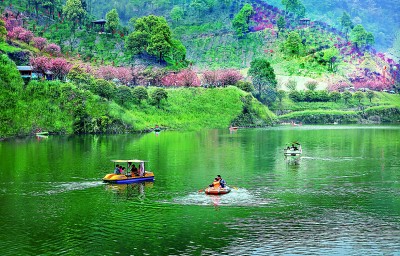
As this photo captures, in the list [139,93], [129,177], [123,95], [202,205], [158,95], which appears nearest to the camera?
[202,205]

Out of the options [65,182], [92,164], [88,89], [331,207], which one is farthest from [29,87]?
[331,207]

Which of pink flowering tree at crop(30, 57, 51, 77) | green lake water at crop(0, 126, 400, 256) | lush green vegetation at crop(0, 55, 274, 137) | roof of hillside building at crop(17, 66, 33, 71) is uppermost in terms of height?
pink flowering tree at crop(30, 57, 51, 77)

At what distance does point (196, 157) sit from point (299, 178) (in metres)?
28.0

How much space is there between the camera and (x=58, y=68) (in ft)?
623

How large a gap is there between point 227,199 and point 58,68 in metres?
135

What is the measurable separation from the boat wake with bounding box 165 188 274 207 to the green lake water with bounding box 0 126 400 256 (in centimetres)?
12

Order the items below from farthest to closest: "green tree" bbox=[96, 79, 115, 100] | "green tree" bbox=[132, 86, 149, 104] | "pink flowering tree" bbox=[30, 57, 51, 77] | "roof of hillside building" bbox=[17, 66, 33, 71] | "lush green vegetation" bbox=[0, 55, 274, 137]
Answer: "green tree" bbox=[132, 86, 149, 104] < "pink flowering tree" bbox=[30, 57, 51, 77] < "green tree" bbox=[96, 79, 115, 100] < "roof of hillside building" bbox=[17, 66, 33, 71] < "lush green vegetation" bbox=[0, 55, 274, 137]

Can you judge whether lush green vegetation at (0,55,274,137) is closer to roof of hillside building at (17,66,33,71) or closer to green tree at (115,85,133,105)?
green tree at (115,85,133,105)

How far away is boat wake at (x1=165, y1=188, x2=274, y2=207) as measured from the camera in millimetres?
64125

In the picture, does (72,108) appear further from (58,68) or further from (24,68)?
(58,68)

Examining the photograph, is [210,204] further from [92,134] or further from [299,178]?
[92,134]

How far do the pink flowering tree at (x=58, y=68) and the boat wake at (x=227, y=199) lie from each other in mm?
129604

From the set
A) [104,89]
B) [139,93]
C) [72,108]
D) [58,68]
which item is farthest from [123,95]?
[58,68]

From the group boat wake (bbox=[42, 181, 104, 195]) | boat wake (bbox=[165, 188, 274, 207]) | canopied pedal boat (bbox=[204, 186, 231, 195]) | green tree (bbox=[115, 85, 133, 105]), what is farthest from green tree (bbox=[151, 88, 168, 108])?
canopied pedal boat (bbox=[204, 186, 231, 195])
